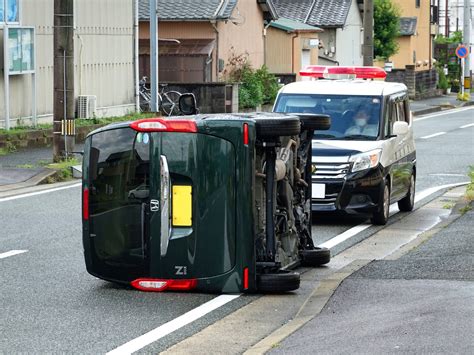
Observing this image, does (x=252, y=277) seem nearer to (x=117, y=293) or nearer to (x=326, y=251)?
(x=117, y=293)

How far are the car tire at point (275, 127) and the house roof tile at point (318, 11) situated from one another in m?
47.1

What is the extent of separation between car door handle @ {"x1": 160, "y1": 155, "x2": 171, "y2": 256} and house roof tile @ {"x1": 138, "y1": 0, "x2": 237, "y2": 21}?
30392mm

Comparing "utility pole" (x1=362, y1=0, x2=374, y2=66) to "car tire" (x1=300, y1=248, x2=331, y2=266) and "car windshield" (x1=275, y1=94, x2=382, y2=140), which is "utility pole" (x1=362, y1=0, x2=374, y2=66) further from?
"car tire" (x1=300, y1=248, x2=331, y2=266)

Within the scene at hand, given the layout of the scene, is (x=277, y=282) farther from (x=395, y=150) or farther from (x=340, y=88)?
(x=340, y=88)

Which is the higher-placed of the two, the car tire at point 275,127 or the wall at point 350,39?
the wall at point 350,39

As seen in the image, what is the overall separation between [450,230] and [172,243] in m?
4.60

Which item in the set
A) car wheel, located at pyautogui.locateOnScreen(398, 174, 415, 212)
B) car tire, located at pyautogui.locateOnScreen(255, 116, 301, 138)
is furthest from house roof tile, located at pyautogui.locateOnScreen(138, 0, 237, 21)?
car tire, located at pyautogui.locateOnScreen(255, 116, 301, 138)

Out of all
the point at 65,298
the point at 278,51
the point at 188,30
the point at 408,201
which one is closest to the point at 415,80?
the point at 278,51

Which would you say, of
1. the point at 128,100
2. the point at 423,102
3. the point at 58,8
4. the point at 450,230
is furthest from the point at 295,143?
the point at 423,102

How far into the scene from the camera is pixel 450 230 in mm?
13227

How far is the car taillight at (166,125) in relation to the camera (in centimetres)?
952

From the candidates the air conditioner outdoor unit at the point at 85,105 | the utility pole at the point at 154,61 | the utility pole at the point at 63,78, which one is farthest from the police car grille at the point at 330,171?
the utility pole at the point at 154,61

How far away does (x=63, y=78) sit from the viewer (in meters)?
20.7

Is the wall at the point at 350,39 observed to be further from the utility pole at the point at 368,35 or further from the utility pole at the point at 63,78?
the utility pole at the point at 63,78
